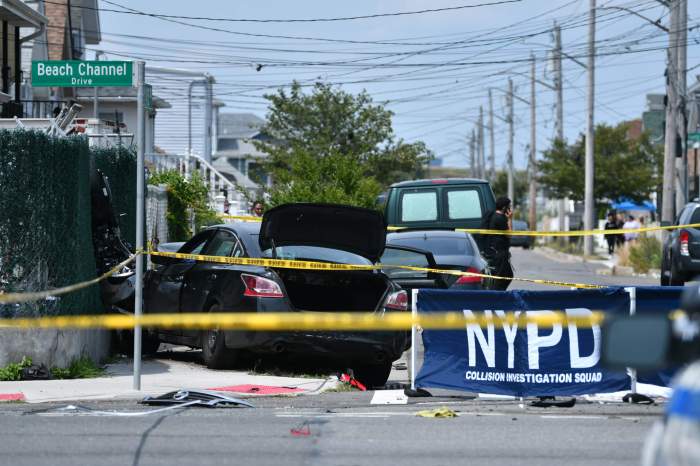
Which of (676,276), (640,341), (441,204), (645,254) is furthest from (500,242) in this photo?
(645,254)

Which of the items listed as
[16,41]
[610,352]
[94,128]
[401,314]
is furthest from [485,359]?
[16,41]

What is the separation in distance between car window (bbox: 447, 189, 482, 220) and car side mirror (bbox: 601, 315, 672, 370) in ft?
58.3

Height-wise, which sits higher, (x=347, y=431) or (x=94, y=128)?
(x=94, y=128)

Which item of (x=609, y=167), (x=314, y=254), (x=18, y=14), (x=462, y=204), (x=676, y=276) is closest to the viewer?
(x=314, y=254)

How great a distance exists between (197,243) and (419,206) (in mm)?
8749

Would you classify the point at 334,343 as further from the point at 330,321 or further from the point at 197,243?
the point at 330,321

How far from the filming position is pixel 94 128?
1016 inches

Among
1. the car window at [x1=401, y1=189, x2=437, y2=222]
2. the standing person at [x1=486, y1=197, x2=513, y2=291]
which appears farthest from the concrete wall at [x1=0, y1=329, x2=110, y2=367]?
the car window at [x1=401, y1=189, x2=437, y2=222]

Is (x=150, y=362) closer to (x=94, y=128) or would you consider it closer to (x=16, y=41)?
(x=94, y=128)

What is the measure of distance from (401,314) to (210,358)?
7.52 feet

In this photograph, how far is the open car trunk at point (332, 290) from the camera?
479 inches

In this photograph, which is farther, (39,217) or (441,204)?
(441,204)

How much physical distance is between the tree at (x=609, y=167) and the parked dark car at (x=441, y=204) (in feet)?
127

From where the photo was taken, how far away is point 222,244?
13.3 meters
